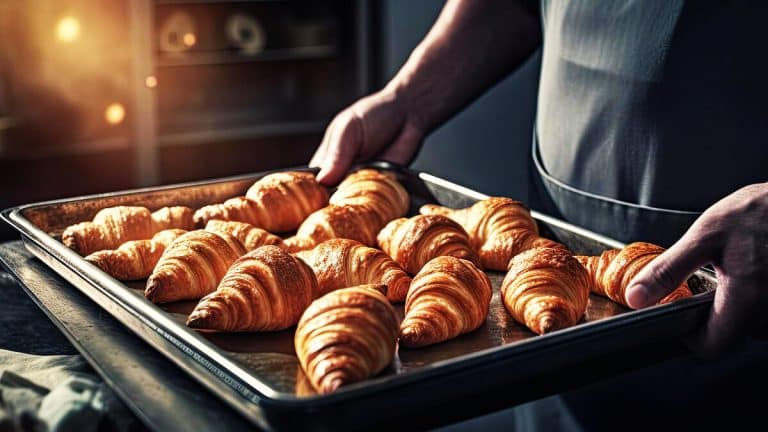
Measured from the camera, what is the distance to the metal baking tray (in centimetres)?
83

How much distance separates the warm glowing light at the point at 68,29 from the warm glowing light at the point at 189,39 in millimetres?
618

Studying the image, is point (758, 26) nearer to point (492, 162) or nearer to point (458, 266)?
point (458, 266)

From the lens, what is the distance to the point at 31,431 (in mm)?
835

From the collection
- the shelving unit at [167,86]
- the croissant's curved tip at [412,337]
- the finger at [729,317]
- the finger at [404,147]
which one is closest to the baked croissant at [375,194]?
the finger at [404,147]

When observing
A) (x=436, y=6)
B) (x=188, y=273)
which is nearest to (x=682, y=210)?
(x=188, y=273)

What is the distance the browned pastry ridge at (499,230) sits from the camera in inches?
54.6

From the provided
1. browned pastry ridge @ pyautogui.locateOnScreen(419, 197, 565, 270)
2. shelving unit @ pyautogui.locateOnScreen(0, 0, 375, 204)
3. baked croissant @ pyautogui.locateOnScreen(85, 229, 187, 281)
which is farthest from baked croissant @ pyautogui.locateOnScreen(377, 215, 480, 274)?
shelving unit @ pyautogui.locateOnScreen(0, 0, 375, 204)

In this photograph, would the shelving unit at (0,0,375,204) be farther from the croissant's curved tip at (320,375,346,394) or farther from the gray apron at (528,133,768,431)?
the croissant's curved tip at (320,375,346,394)

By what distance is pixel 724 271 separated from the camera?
1080 millimetres

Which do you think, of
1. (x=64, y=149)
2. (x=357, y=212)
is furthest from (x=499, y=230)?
(x=64, y=149)

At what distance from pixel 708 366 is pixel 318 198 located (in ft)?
2.37

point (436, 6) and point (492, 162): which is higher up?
point (436, 6)

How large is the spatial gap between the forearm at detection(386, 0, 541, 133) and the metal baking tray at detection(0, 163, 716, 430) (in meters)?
0.73

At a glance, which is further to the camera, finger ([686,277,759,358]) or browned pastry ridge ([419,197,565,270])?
browned pastry ridge ([419,197,565,270])
